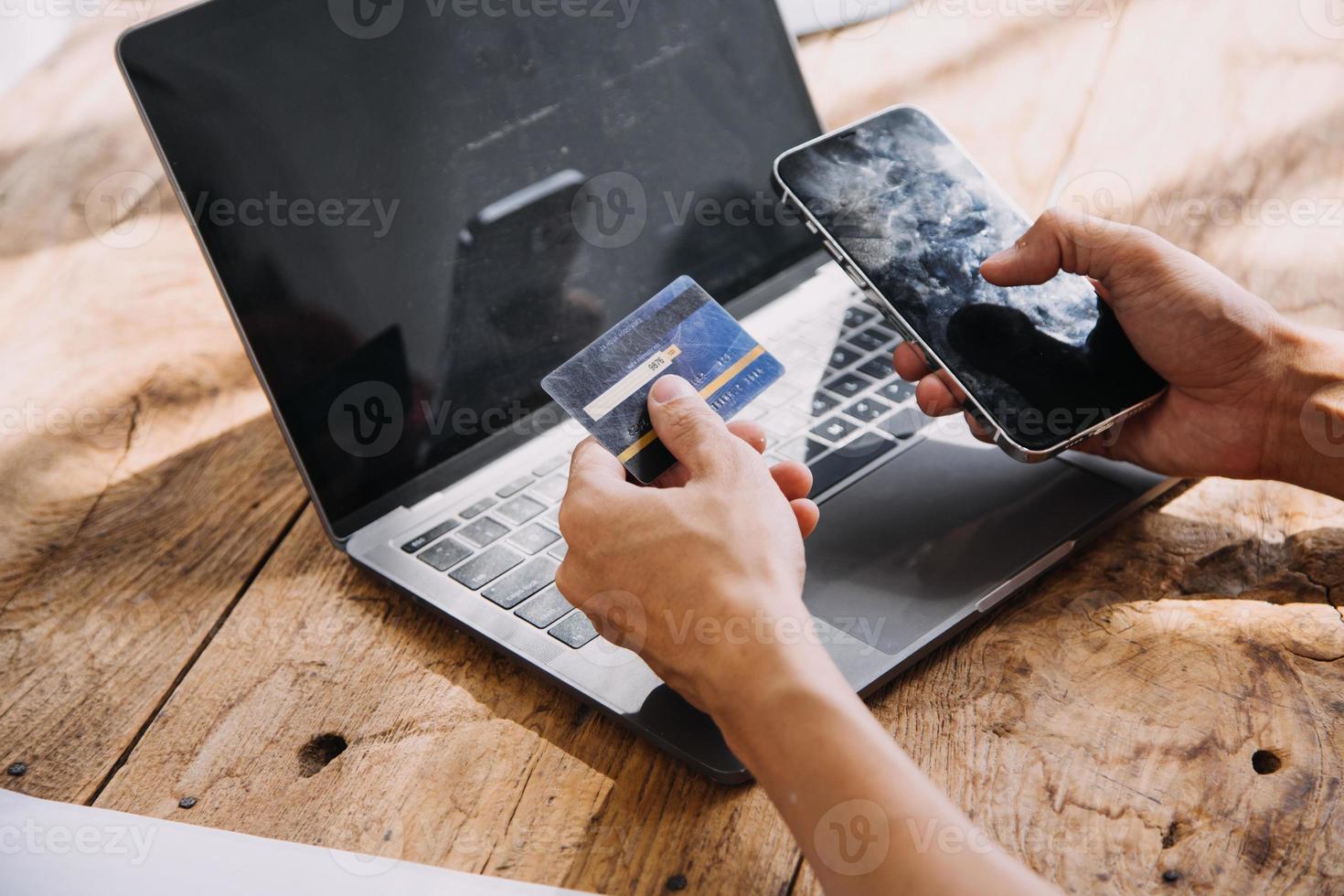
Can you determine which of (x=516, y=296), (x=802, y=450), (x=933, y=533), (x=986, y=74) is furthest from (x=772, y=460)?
(x=986, y=74)

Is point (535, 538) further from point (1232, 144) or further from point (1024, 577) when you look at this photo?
point (1232, 144)

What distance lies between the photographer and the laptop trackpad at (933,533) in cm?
69

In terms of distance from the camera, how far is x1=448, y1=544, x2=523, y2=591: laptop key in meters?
0.72

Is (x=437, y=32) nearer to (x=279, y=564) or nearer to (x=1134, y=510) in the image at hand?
(x=279, y=564)

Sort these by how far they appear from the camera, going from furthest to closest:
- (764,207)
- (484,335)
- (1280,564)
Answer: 1. (764,207)
2. (484,335)
3. (1280,564)

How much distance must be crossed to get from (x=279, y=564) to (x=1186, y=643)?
0.63 m

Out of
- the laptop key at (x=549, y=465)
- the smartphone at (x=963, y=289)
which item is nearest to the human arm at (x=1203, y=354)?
the smartphone at (x=963, y=289)

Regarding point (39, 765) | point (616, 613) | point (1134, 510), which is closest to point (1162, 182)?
point (1134, 510)

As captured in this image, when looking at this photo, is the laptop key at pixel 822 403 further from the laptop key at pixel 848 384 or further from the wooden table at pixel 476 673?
the wooden table at pixel 476 673

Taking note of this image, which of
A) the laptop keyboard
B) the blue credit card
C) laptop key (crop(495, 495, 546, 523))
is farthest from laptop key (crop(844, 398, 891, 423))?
laptop key (crop(495, 495, 546, 523))

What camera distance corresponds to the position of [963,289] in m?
0.80

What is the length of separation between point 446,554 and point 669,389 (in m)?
0.21

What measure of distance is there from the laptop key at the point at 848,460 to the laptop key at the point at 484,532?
0.74 ft

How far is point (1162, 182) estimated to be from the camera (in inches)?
45.5
